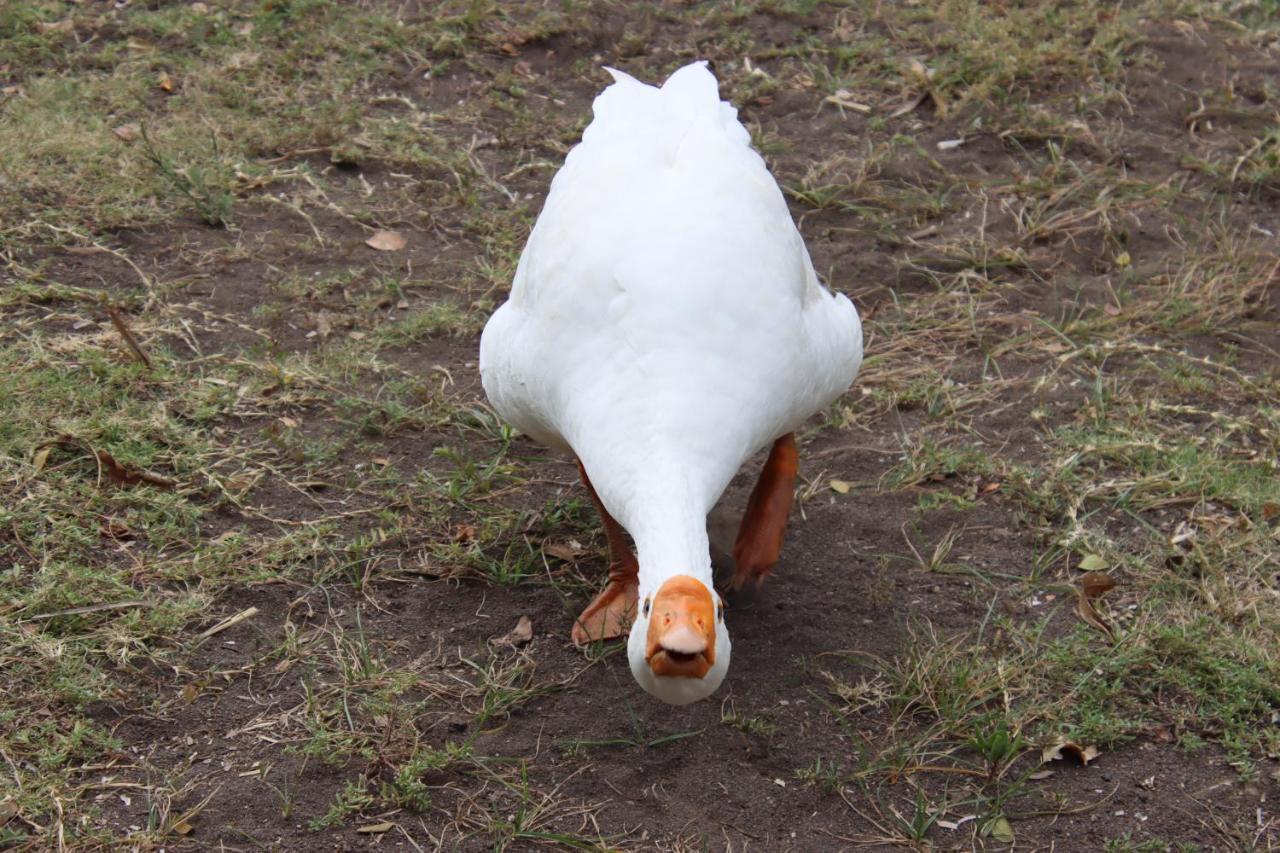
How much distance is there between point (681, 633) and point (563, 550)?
1529 millimetres

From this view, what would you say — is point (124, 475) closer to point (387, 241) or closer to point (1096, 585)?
point (387, 241)

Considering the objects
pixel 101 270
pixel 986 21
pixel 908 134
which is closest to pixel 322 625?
pixel 101 270

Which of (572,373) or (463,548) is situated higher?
(572,373)

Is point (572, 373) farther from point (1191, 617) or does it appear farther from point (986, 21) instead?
point (986, 21)

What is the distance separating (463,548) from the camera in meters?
4.00

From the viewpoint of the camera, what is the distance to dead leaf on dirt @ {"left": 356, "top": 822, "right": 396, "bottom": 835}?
3.14 m

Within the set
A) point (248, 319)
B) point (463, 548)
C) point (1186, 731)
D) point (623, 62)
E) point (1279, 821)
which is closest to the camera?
point (1279, 821)

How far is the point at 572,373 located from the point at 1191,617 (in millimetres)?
1869

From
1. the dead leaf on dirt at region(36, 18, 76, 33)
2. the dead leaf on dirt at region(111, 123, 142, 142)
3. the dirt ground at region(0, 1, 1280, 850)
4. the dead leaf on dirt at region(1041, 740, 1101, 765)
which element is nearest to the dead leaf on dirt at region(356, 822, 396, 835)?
the dirt ground at region(0, 1, 1280, 850)

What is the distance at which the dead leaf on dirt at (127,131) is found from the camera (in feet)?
18.9

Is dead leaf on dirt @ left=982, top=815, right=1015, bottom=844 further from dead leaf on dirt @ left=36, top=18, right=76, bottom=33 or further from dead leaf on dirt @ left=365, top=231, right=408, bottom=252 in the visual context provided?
dead leaf on dirt @ left=36, top=18, right=76, bottom=33

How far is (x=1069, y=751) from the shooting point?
337cm

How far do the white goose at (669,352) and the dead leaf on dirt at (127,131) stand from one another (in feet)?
8.68

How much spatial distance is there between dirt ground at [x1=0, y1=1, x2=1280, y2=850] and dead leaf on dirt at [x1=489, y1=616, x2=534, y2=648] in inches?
0.4
